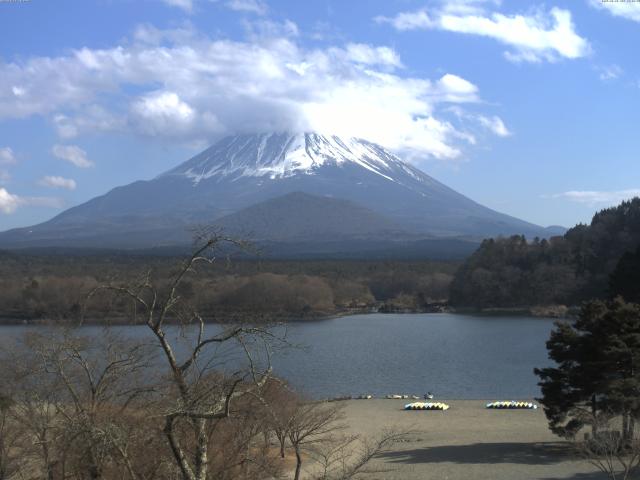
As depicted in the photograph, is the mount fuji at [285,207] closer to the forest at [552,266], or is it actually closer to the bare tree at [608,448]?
the forest at [552,266]

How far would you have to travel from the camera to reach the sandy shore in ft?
41.6

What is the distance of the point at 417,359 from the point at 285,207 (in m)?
112

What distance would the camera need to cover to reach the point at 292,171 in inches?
6964

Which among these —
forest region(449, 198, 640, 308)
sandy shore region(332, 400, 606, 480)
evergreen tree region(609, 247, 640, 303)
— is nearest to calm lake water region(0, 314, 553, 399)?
sandy shore region(332, 400, 606, 480)

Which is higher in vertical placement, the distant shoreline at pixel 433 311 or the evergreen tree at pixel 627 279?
the evergreen tree at pixel 627 279

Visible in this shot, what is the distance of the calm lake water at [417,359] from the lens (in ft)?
79.9

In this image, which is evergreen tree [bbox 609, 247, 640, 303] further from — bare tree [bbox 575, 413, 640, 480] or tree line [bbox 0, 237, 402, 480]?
tree line [bbox 0, 237, 402, 480]

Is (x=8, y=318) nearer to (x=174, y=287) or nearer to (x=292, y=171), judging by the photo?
(x=174, y=287)

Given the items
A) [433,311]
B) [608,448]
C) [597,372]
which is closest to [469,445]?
[597,372]

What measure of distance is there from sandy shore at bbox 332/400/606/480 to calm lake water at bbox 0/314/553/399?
2.39 metres

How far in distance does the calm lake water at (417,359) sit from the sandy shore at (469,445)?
2.39m

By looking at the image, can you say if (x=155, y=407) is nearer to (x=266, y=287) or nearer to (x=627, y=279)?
(x=627, y=279)

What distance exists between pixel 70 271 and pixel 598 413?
55.9m

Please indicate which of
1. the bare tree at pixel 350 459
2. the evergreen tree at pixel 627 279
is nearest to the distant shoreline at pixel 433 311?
the evergreen tree at pixel 627 279
